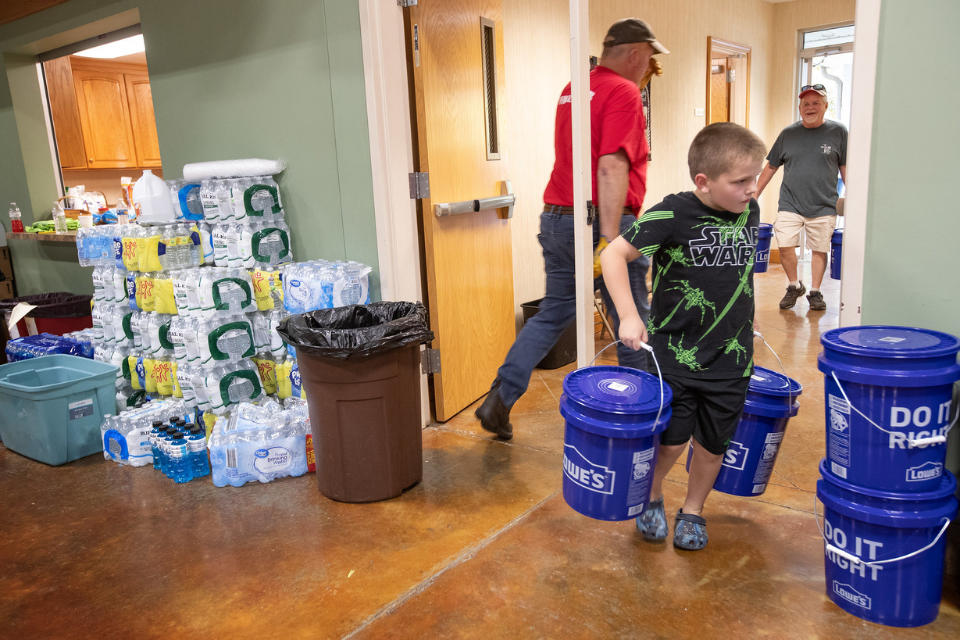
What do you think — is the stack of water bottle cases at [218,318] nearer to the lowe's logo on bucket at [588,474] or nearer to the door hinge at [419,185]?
the door hinge at [419,185]

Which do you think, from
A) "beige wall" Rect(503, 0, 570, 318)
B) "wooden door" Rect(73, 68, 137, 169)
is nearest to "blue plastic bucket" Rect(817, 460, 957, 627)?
"beige wall" Rect(503, 0, 570, 318)

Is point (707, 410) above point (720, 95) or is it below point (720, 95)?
below

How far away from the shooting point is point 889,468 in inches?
59.6

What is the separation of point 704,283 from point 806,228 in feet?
12.8

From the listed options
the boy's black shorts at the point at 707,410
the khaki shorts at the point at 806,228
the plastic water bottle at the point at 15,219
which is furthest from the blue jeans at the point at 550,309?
the plastic water bottle at the point at 15,219

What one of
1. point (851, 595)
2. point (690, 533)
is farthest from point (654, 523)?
point (851, 595)

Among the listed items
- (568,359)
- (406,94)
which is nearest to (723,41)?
(568,359)

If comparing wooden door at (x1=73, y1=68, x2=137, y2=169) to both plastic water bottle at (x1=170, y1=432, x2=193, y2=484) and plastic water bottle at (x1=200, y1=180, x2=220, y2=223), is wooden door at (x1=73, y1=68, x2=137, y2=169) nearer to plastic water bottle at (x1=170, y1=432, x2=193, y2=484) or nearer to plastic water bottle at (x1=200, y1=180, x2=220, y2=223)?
plastic water bottle at (x1=200, y1=180, x2=220, y2=223)

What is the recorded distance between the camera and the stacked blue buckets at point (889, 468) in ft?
4.85

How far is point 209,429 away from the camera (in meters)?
2.87

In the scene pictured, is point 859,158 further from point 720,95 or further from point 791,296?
point 720,95

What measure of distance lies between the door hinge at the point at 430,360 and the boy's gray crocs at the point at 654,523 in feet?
4.26

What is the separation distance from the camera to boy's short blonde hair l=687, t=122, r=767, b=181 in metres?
1.61

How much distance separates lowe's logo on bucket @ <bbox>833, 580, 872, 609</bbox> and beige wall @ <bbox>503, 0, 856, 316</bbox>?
277cm
